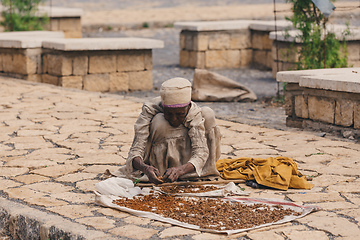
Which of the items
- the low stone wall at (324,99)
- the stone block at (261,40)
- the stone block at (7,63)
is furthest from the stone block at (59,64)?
the stone block at (261,40)

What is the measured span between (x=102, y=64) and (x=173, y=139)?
5677 mm

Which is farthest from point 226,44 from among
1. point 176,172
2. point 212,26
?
point 176,172

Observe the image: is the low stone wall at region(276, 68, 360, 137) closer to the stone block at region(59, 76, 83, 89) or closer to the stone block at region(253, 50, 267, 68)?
the stone block at region(59, 76, 83, 89)

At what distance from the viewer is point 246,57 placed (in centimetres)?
1327

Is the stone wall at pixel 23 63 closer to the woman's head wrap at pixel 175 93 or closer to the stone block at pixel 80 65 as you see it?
the stone block at pixel 80 65

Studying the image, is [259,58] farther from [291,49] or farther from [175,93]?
[175,93]

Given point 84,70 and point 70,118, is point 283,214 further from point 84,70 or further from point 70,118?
point 84,70

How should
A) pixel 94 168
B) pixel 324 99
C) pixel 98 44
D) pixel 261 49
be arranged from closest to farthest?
pixel 94 168, pixel 324 99, pixel 98 44, pixel 261 49

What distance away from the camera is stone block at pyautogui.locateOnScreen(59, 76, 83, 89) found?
1011cm

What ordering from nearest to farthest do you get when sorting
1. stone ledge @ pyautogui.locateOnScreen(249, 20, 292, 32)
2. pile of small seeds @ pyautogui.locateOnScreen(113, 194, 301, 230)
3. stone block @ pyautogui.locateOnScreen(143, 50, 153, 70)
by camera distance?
pile of small seeds @ pyautogui.locateOnScreen(113, 194, 301, 230), stone block @ pyautogui.locateOnScreen(143, 50, 153, 70), stone ledge @ pyautogui.locateOnScreen(249, 20, 292, 32)

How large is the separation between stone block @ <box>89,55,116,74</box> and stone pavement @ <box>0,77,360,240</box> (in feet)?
4.20

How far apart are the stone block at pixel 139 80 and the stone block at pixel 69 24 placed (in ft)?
17.9

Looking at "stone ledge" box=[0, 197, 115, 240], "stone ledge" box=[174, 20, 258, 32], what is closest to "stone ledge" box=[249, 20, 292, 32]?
"stone ledge" box=[174, 20, 258, 32]

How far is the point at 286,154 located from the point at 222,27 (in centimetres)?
750
